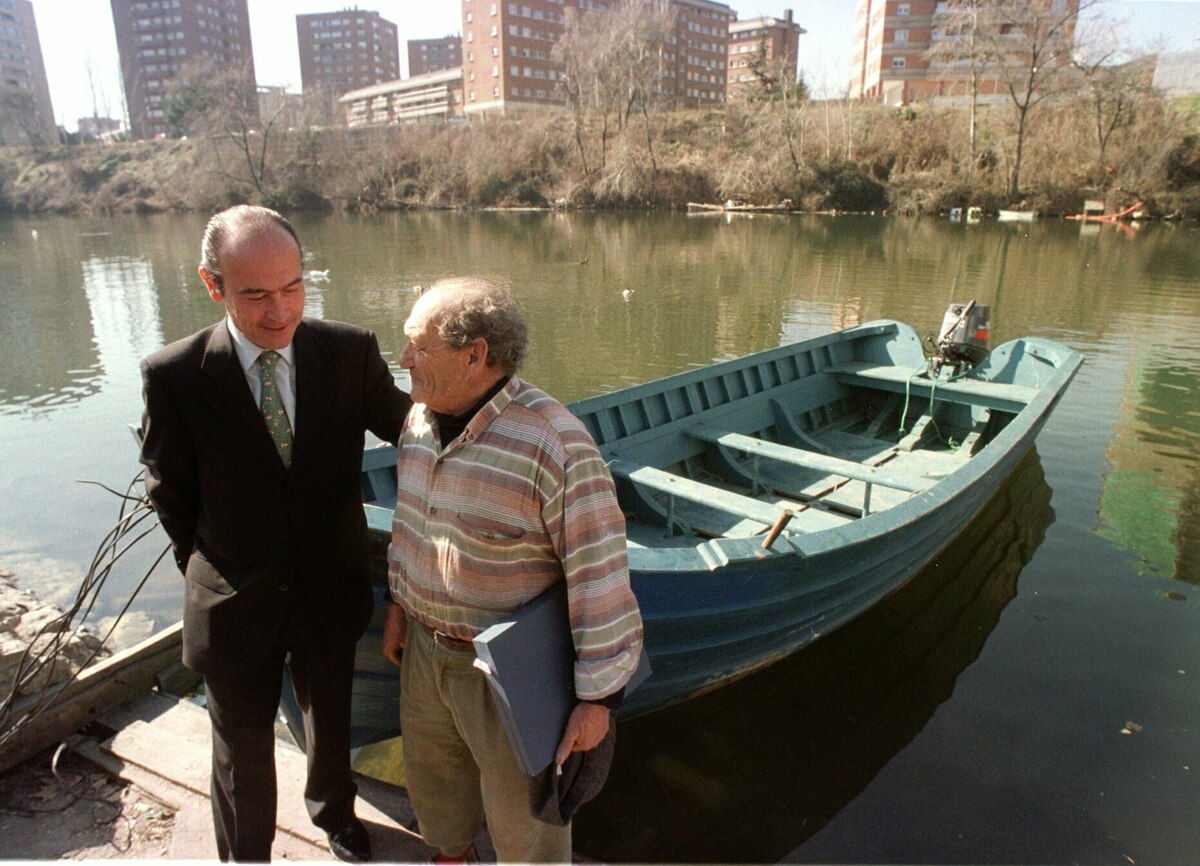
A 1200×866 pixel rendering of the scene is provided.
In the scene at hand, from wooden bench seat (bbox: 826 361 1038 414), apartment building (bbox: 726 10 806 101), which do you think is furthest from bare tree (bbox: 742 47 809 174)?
wooden bench seat (bbox: 826 361 1038 414)

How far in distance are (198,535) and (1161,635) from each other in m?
5.86

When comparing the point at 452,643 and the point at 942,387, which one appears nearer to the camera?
the point at 452,643

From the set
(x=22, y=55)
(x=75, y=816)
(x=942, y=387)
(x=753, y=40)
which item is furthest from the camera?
(x=22, y=55)

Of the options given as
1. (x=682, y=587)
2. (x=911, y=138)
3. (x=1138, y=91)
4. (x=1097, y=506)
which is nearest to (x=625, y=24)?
(x=911, y=138)

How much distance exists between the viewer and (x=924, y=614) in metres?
5.52

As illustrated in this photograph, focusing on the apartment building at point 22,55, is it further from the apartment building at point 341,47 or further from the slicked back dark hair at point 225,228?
the slicked back dark hair at point 225,228

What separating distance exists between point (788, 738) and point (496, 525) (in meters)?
3.23

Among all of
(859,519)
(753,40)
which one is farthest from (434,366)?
(753,40)

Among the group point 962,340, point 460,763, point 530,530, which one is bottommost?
point 460,763

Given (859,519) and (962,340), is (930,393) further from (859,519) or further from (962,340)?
(859,519)

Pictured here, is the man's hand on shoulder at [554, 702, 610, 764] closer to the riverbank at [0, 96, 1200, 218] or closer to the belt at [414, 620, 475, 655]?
the belt at [414, 620, 475, 655]

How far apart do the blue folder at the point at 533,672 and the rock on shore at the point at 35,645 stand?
6.89 feet

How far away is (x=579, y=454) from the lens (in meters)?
1.77

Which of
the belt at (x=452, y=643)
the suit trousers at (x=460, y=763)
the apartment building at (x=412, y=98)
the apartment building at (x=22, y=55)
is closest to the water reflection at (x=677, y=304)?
the suit trousers at (x=460, y=763)
